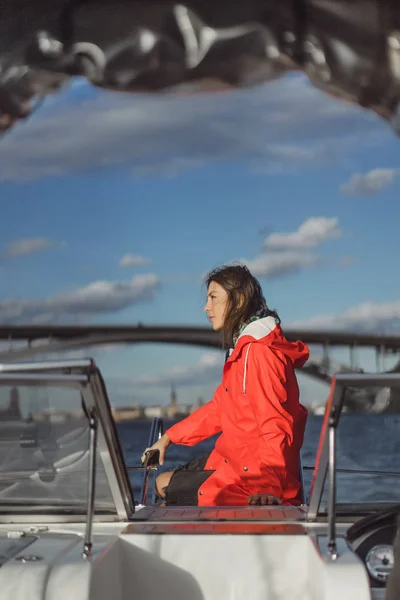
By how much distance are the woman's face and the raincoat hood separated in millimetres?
194

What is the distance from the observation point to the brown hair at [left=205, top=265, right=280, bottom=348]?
3432 mm

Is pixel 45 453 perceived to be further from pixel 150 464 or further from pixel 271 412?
pixel 150 464

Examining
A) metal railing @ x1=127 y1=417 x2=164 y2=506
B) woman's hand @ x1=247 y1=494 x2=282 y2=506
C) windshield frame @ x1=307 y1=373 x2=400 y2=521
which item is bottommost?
metal railing @ x1=127 y1=417 x2=164 y2=506

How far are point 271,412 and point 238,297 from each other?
0.51 m

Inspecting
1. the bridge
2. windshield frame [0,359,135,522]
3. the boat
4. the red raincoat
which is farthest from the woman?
the bridge

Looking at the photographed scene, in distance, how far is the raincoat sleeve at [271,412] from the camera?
10.2 ft

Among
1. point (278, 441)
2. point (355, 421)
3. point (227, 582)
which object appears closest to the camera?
point (227, 582)

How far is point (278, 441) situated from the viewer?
3127 mm

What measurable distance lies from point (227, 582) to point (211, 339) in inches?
908

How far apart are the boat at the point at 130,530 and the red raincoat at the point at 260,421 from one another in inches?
16.6

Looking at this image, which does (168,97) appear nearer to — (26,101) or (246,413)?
(26,101)

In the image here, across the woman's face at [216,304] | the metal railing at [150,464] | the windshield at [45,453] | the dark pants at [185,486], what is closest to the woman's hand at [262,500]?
the metal railing at [150,464]

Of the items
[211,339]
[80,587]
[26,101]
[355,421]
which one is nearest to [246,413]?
[355,421]

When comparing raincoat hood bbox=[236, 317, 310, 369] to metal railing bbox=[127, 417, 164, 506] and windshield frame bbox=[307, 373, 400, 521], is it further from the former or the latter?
windshield frame bbox=[307, 373, 400, 521]
